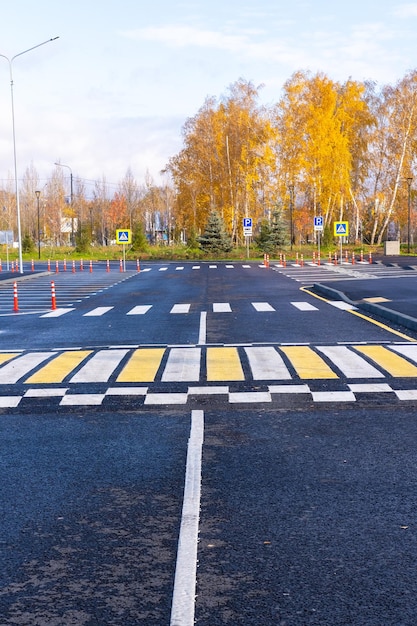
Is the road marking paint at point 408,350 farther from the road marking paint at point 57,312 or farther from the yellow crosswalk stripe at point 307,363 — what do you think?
the road marking paint at point 57,312

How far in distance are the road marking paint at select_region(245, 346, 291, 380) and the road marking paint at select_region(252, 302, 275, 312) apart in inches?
324

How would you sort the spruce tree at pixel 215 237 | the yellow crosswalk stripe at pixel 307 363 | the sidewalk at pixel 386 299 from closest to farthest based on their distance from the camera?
the yellow crosswalk stripe at pixel 307 363
the sidewalk at pixel 386 299
the spruce tree at pixel 215 237

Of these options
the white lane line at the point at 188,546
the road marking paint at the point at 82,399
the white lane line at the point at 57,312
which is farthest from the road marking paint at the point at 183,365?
the white lane line at the point at 57,312

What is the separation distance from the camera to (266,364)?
11.3 meters

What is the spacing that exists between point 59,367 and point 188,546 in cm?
714

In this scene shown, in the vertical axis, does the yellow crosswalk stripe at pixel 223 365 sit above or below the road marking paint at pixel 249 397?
above

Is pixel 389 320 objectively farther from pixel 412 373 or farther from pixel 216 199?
pixel 216 199

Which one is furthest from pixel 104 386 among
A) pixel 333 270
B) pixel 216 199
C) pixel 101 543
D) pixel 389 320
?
pixel 216 199

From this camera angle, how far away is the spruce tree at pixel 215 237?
69312 millimetres

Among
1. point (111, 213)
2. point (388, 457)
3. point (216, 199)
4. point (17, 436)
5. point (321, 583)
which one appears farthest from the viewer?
point (111, 213)

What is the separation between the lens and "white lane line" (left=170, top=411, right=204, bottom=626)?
3732 mm

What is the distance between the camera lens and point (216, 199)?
8319 centimetres

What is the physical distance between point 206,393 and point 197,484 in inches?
138

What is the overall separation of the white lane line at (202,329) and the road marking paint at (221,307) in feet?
2.19
